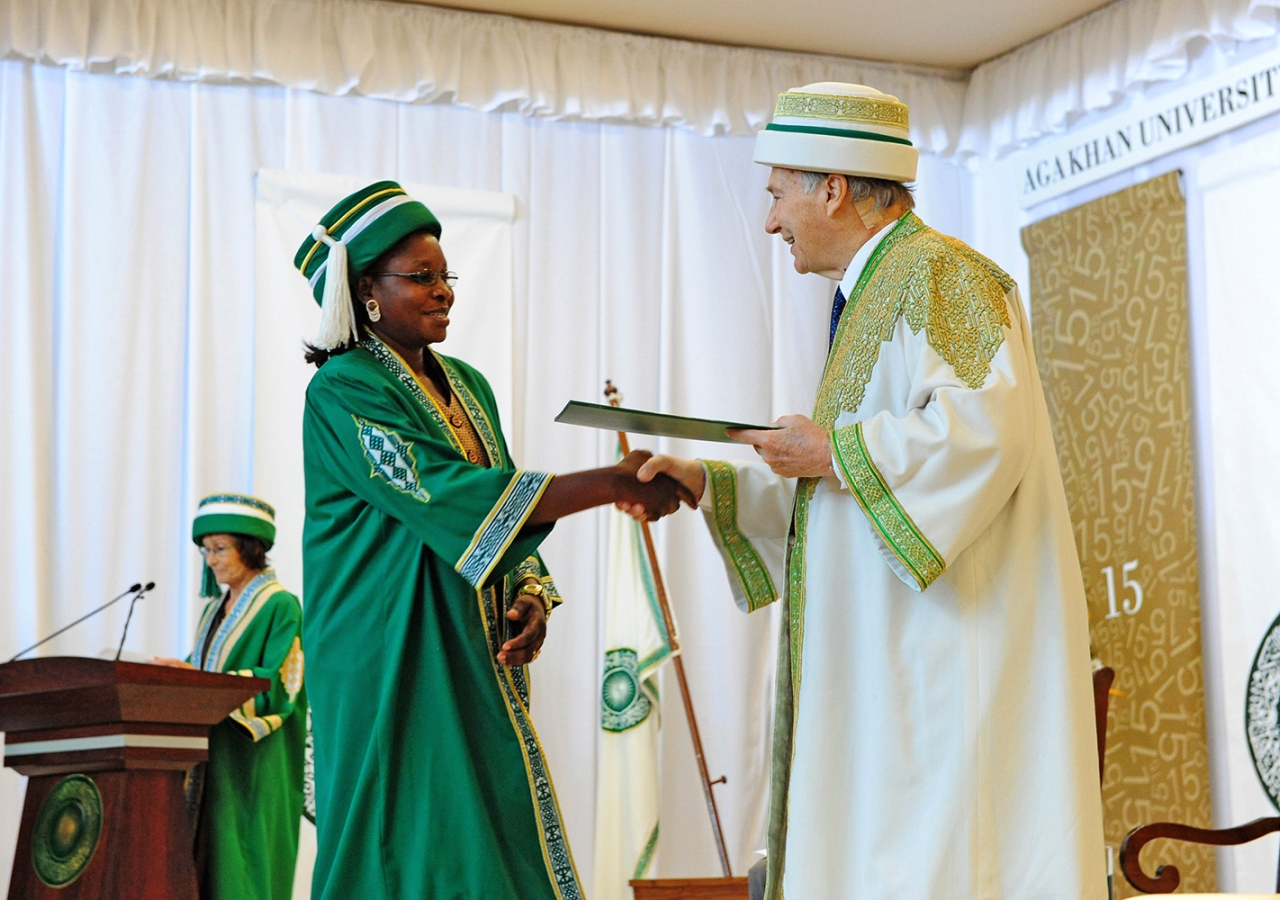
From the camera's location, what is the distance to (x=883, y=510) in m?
2.29

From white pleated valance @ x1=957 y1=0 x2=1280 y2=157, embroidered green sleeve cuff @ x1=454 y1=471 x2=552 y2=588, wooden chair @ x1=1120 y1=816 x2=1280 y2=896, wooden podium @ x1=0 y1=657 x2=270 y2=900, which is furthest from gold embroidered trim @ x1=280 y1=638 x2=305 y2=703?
white pleated valance @ x1=957 y1=0 x2=1280 y2=157

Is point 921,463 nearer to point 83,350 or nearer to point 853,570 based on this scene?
point 853,570

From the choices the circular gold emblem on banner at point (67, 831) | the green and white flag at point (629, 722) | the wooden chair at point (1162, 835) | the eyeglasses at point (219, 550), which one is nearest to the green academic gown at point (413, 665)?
the circular gold emblem on banner at point (67, 831)

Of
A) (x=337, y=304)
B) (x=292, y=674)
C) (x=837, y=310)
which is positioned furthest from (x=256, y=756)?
(x=837, y=310)

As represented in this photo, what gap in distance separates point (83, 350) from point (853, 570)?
3851 mm

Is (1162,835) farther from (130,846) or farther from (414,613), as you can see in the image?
(130,846)

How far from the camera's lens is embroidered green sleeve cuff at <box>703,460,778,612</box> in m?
2.77

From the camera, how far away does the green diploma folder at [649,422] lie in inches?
95.0

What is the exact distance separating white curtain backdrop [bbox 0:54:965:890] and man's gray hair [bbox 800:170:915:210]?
3.32 m

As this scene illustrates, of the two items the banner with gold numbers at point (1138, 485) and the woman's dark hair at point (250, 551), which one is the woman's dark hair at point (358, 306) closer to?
the woman's dark hair at point (250, 551)

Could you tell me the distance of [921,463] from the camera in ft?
7.39

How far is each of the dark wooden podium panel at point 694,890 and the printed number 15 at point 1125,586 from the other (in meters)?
1.86

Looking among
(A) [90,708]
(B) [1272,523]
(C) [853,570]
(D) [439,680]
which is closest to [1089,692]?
(C) [853,570]

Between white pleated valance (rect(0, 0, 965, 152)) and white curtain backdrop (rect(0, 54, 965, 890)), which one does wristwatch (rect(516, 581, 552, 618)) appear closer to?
white curtain backdrop (rect(0, 54, 965, 890))
